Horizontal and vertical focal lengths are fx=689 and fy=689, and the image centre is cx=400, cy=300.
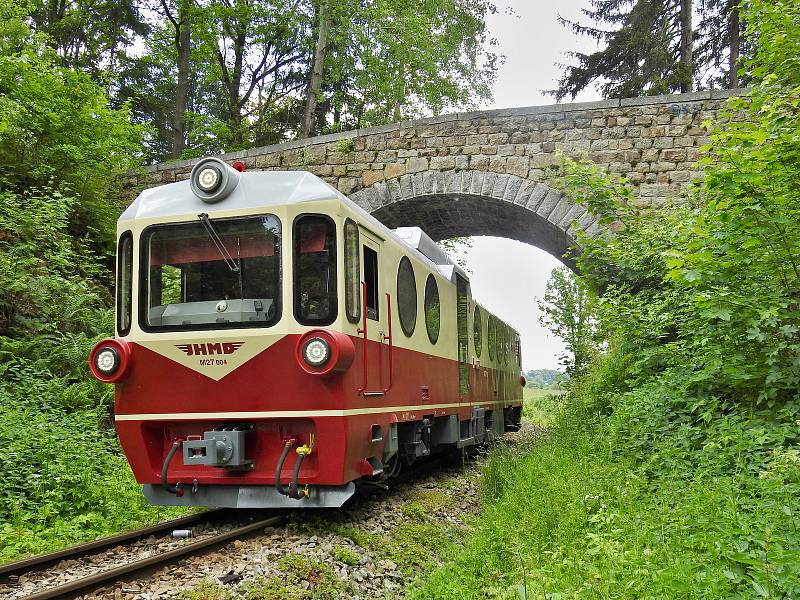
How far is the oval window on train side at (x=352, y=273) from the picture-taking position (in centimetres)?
547

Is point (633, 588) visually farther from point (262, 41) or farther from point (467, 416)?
point (262, 41)

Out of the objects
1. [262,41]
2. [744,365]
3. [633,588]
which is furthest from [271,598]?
[262,41]

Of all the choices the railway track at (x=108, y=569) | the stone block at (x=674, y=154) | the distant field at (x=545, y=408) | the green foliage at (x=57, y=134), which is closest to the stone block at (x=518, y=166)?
the stone block at (x=674, y=154)

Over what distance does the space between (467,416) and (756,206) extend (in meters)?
5.52

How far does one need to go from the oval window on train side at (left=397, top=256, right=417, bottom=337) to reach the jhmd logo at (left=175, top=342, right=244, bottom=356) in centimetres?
194

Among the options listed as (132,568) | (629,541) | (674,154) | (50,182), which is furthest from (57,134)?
(629,541)

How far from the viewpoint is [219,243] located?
5578 millimetres

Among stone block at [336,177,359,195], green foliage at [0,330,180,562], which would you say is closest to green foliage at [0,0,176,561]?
green foliage at [0,330,180,562]

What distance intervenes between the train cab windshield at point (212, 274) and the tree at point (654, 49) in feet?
Answer: 63.2

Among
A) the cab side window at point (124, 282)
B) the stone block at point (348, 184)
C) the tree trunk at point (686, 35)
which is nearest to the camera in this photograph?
the cab side window at point (124, 282)

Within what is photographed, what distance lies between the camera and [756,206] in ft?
18.6

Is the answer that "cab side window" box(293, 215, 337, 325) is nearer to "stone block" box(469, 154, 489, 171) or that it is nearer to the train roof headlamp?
the train roof headlamp

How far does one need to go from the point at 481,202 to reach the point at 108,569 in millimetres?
11212

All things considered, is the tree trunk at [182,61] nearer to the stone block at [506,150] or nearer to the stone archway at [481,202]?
the stone archway at [481,202]
